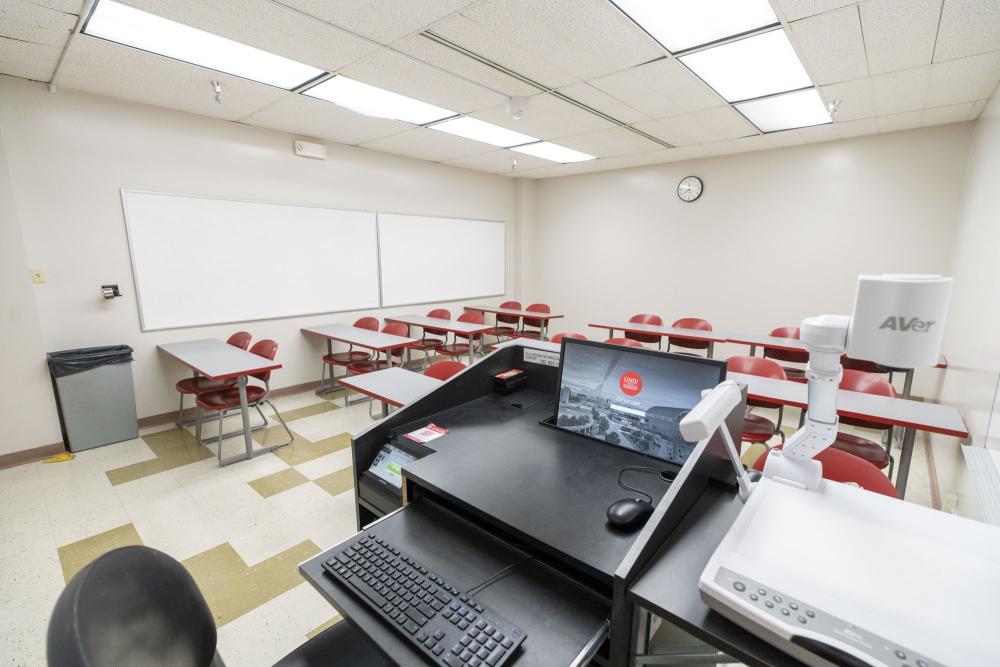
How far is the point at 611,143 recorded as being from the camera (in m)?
4.58

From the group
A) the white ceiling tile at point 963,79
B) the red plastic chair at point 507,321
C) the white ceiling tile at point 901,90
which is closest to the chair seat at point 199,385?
the red plastic chair at point 507,321

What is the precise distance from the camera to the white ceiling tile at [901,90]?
2.84 meters

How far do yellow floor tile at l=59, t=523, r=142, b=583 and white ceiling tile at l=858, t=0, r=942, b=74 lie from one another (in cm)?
455

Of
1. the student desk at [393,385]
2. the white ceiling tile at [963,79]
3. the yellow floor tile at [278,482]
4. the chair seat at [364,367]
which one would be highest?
the white ceiling tile at [963,79]

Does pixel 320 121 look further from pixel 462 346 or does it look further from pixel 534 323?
pixel 534 323

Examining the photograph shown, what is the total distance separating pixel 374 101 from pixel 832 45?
120 inches

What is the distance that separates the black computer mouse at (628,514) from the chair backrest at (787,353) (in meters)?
3.76

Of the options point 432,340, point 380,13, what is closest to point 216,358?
point 432,340

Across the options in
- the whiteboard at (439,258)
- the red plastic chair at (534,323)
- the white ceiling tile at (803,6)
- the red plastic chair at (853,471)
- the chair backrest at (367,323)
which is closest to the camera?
the red plastic chair at (853,471)

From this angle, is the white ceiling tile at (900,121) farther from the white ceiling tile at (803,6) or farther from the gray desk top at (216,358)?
the gray desk top at (216,358)

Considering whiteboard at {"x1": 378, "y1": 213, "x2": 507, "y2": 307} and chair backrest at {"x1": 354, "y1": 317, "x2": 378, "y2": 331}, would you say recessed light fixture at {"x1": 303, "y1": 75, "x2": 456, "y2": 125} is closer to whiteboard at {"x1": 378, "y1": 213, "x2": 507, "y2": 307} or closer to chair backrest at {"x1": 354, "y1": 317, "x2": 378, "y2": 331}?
whiteboard at {"x1": 378, "y1": 213, "x2": 507, "y2": 307}

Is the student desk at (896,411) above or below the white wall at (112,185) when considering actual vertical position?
below

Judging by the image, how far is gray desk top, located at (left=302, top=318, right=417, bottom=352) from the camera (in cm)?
392

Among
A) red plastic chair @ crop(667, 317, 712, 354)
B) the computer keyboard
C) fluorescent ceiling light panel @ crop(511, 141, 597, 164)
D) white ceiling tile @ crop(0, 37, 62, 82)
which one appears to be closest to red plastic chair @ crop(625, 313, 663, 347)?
red plastic chair @ crop(667, 317, 712, 354)
